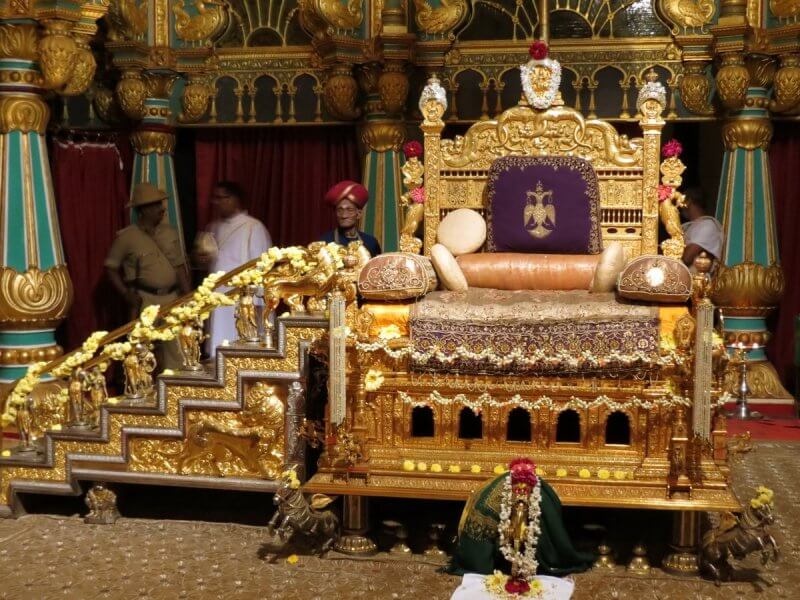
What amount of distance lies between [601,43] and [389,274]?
4.09 metres

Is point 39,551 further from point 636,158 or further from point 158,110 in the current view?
point 158,110

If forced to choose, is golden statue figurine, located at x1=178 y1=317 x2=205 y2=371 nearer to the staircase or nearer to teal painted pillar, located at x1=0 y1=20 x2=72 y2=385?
the staircase

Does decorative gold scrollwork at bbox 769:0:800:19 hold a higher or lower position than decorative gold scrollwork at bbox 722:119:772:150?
higher

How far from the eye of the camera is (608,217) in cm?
639

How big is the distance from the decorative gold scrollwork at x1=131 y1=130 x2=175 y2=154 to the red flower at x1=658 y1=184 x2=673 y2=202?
15.2 ft

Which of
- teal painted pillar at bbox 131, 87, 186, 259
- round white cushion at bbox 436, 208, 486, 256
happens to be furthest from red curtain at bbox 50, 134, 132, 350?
round white cushion at bbox 436, 208, 486, 256

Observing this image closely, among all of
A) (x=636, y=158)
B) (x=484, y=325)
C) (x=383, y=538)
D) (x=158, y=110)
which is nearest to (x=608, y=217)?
(x=636, y=158)

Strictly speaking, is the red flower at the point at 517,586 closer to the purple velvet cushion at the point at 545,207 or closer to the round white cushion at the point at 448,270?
the round white cushion at the point at 448,270

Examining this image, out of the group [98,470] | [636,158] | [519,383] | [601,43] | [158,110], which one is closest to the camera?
[519,383]

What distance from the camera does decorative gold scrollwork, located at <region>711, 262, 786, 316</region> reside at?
8.33 m

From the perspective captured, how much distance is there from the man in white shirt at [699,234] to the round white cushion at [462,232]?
7.34ft

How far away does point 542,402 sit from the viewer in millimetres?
5031

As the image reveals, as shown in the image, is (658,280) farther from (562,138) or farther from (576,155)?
(562,138)

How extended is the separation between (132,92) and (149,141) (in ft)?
1.51
